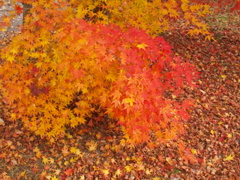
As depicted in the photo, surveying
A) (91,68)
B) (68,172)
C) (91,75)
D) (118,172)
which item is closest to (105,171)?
(118,172)

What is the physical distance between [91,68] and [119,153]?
7.33 feet

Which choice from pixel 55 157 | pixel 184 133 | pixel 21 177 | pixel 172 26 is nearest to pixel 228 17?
pixel 172 26

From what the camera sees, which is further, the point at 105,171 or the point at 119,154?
the point at 119,154

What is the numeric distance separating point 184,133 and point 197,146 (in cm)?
48

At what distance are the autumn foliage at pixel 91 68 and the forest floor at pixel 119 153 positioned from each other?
1.27 ft

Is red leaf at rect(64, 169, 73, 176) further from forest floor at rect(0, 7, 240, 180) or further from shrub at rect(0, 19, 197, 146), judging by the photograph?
shrub at rect(0, 19, 197, 146)

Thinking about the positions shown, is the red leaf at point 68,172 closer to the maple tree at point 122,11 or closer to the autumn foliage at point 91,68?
the autumn foliage at point 91,68

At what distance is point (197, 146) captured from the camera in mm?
5984

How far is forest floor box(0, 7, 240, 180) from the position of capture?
5.13 meters

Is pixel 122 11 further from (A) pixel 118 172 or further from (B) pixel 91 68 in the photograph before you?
(A) pixel 118 172

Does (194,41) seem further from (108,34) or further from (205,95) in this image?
(108,34)

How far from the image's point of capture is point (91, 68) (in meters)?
4.50

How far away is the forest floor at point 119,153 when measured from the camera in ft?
16.8

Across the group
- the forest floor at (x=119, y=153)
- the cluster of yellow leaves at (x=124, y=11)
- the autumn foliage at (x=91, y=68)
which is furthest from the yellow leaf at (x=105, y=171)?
the cluster of yellow leaves at (x=124, y=11)
